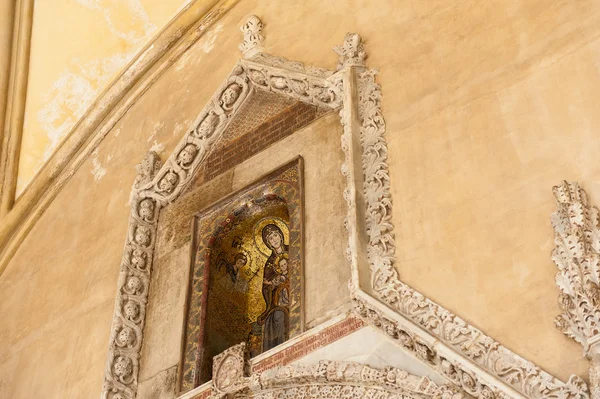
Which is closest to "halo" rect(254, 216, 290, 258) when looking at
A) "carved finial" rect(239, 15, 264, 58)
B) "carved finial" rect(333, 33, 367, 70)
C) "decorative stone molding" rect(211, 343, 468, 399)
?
"decorative stone molding" rect(211, 343, 468, 399)

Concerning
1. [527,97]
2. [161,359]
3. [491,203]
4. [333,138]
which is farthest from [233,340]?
[527,97]

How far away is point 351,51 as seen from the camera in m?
7.39

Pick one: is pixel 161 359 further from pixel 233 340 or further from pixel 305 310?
pixel 305 310

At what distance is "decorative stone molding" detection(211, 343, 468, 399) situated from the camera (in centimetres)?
526

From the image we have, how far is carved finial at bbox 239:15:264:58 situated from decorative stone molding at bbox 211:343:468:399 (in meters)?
3.19

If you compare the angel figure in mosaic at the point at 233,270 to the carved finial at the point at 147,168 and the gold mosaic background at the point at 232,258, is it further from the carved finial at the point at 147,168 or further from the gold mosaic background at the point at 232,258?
the carved finial at the point at 147,168

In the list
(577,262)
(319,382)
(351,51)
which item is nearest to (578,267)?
(577,262)

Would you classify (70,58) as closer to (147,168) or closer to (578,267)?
(147,168)

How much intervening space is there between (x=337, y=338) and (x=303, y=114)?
7.82ft

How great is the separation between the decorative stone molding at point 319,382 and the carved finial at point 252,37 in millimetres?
3193

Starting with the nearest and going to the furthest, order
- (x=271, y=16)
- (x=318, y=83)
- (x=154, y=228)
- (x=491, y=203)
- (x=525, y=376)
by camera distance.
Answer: (x=525, y=376), (x=491, y=203), (x=318, y=83), (x=154, y=228), (x=271, y=16)

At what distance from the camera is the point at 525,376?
483 centimetres

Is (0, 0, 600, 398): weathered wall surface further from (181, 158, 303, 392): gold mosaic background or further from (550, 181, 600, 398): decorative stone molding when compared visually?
(181, 158, 303, 392): gold mosaic background

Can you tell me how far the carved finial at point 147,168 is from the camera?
844 centimetres
